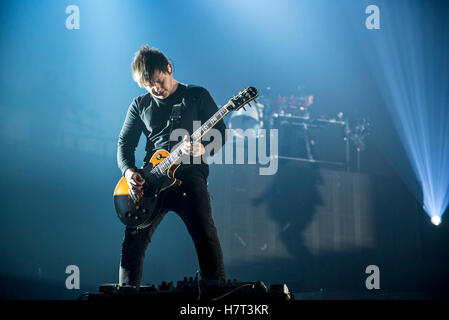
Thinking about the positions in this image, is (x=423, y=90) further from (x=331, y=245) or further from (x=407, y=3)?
(x=331, y=245)

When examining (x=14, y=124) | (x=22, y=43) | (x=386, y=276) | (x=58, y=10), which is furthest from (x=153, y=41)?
(x=386, y=276)

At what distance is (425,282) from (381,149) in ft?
7.83

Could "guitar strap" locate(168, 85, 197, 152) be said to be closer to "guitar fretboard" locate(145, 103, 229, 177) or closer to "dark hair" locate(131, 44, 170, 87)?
"guitar fretboard" locate(145, 103, 229, 177)

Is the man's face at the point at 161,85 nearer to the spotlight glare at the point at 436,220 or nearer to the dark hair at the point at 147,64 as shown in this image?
the dark hair at the point at 147,64

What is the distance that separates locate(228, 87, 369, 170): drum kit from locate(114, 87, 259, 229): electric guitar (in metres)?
3.68

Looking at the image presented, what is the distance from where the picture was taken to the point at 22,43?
6426 mm

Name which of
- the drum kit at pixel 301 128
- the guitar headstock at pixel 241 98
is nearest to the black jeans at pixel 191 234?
the guitar headstock at pixel 241 98

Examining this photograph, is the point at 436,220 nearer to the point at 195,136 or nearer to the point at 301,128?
the point at 301,128

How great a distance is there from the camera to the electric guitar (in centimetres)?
335

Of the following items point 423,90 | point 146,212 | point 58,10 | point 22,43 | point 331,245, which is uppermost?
point 58,10

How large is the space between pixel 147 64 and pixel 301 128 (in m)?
4.31

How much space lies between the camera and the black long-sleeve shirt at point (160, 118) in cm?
360

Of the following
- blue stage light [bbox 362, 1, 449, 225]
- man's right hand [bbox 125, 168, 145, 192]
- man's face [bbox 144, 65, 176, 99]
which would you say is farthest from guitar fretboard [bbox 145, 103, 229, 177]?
blue stage light [bbox 362, 1, 449, 225]

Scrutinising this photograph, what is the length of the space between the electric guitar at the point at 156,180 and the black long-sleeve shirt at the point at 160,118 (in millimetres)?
108
